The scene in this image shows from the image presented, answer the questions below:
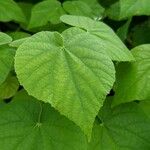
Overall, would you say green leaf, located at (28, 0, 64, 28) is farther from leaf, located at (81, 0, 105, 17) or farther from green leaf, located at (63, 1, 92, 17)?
leaf, located at (81, 0, 105, 17)

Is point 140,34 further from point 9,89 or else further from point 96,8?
point 9,89

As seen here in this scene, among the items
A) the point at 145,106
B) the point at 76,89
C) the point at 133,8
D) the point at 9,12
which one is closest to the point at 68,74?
the point at 76,89

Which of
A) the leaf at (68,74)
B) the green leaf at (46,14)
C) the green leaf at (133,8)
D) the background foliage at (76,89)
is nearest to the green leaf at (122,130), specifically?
the background foliage at (76,89)

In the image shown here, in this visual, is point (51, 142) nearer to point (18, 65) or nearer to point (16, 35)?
point (18, 65)

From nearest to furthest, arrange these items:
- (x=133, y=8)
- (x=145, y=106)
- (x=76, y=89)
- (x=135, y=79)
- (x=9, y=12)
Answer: (x=76, y=89) < (x=135, y=79) < (x=145, y=106) < (x=133, y=8) < (x=9, y=12)

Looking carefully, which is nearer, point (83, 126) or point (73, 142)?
point (83, 126)

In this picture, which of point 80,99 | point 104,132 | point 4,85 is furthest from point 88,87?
point 4,85

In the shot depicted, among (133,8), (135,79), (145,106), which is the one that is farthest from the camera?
(133,8)
